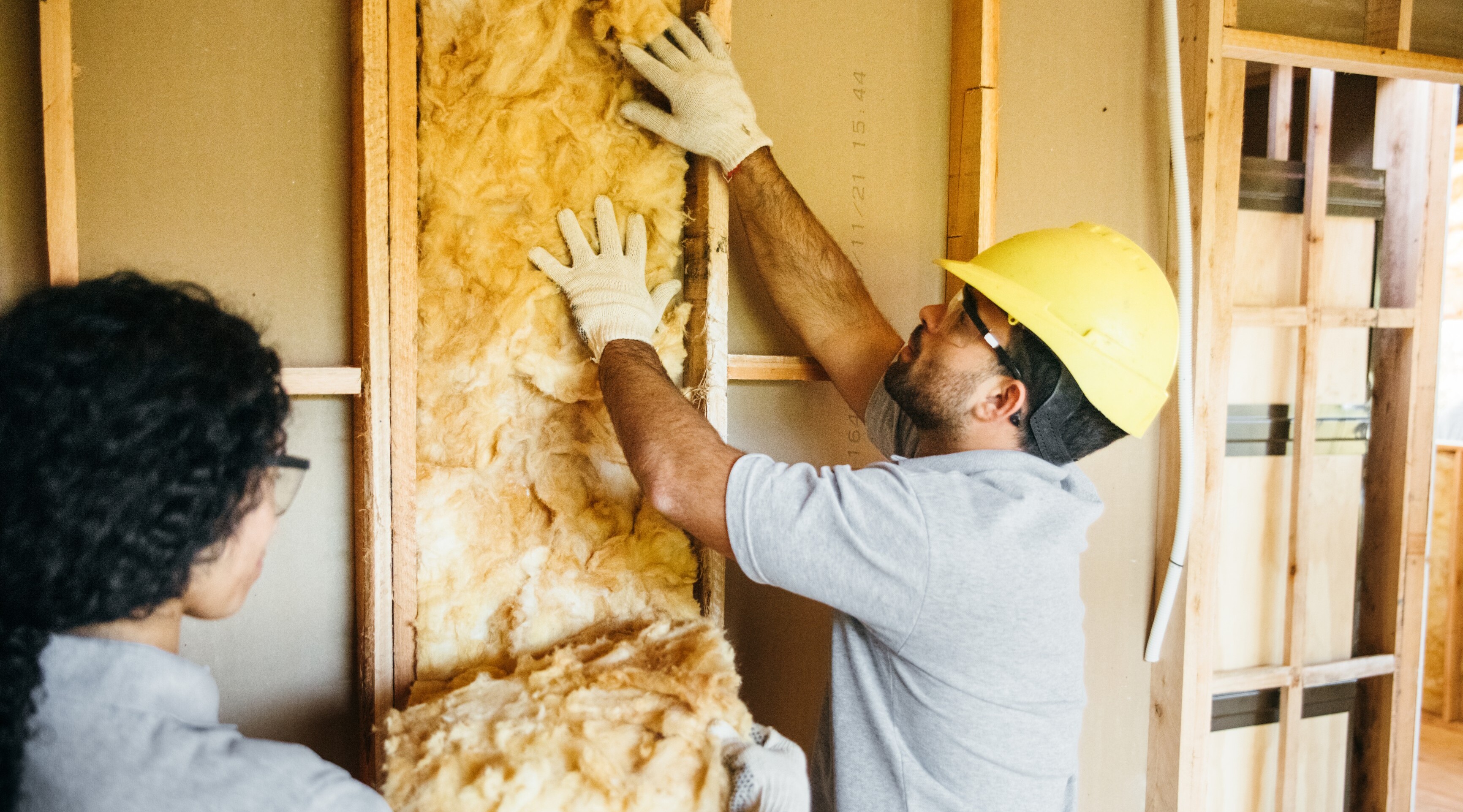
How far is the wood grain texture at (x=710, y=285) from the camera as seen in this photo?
58.3 inches

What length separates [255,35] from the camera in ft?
4.28

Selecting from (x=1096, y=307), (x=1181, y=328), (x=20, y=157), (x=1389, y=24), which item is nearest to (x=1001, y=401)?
(x=1096, y=307)

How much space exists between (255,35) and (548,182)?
492 millimetres

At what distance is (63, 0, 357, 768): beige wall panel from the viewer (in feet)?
4.06

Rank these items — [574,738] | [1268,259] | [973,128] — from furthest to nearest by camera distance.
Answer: [1268,259]
[973,128]
[574,738]

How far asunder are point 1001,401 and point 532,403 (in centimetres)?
79

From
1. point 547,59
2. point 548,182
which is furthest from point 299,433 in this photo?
point 547,59

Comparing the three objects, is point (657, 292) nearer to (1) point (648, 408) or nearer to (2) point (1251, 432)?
(1) point (648, 408)

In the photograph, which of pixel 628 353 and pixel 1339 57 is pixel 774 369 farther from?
pixel 1339 57

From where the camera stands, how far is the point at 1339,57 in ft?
6.89

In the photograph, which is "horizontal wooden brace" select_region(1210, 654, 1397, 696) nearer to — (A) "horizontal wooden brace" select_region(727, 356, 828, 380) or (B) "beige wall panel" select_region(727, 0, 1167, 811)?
(B) "beige wall panel" select_region(727, 0, 1167, 811)

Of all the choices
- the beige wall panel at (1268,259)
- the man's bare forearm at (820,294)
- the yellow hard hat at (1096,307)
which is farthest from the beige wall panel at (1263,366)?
the man's bare forearm at (820,294)

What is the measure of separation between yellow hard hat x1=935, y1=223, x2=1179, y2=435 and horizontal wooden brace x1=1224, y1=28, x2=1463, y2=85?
3.35 ft

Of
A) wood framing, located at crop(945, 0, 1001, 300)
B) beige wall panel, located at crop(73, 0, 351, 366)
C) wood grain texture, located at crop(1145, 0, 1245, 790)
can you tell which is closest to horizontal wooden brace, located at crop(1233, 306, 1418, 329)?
wood grain texture, located at crop(1145, 0, 1245, 790)
